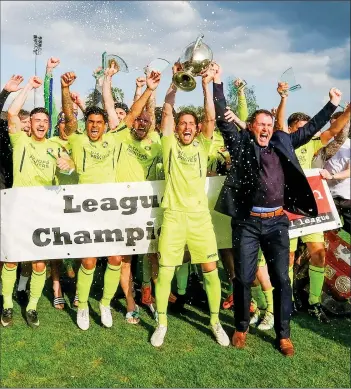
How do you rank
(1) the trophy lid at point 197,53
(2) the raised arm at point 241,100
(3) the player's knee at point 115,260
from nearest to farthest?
(1) the trophy lid at point 197,53 < (3) the player's knee at point 115,260 < (2) the raised arm at point 241,100

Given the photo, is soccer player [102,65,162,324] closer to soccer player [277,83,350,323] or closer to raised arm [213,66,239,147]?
raised arm [213,66,239,147]

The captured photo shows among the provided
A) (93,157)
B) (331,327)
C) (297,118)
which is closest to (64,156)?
(93,157)

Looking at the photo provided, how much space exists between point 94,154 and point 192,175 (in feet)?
3.78

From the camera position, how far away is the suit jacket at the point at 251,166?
15.4 ft

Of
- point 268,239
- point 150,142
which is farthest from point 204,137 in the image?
point 268,239

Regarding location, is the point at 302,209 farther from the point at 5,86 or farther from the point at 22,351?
the point at 5,86

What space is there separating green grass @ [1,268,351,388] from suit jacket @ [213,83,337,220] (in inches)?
57.3

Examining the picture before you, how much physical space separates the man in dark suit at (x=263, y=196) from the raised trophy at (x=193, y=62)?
0.22 meters

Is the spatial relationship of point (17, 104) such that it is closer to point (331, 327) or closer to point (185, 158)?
point (185, 158)

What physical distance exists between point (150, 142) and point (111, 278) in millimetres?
1694

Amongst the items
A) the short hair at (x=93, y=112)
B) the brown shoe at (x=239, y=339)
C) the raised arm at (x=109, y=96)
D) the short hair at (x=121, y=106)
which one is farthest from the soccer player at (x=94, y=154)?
the brown shoe at (x=239, y=339)

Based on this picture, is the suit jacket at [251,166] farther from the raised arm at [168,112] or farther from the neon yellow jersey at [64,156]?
the neon yellow jersey at [64,156]

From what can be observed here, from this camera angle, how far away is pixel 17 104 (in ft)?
16.5

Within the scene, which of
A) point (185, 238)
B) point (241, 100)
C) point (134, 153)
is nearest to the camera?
point (185, 238)
